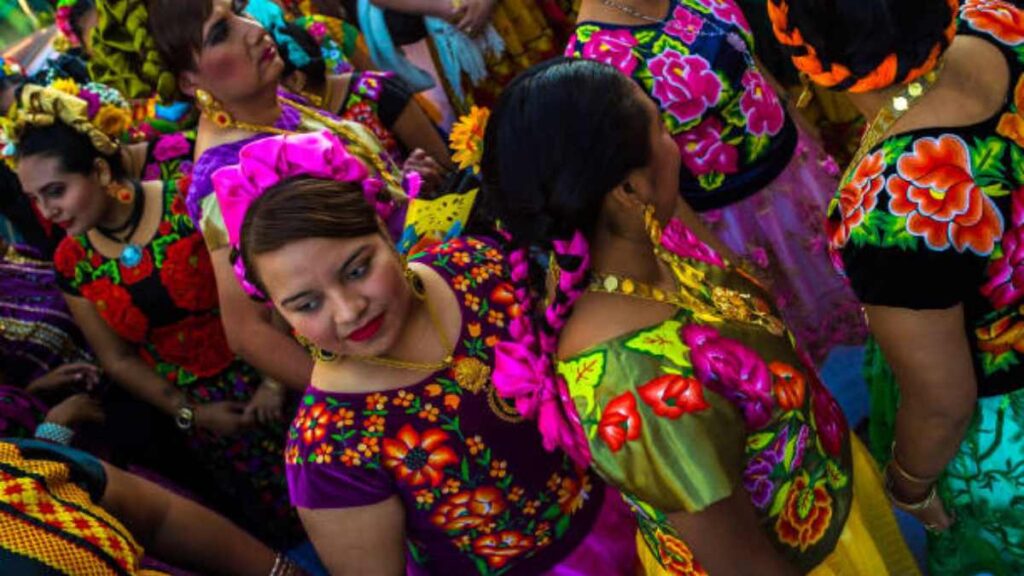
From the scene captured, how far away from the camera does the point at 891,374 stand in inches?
64.9

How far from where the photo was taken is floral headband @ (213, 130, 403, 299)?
4.99 feet

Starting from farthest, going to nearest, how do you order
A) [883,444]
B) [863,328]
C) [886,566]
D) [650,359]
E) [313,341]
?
1. [863,328]
2. [883,444]
3. [886,566]
4. [313,341]
5. [650,359]

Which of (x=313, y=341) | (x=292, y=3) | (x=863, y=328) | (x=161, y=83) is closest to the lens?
(x=313, y=341)

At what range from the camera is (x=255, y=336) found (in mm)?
2246

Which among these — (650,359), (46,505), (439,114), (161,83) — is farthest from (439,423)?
(439,114)

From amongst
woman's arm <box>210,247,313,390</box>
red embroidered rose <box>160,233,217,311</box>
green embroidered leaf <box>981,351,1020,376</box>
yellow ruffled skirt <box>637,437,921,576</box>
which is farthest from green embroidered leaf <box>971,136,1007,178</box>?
red embroidered rose <box>160,233,217,311</box>

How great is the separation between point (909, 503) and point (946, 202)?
655 millimetres

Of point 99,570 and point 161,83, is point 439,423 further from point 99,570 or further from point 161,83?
point 161,83

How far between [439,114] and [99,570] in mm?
2206

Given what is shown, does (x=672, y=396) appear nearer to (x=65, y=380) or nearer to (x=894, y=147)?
(x=894, y=147)

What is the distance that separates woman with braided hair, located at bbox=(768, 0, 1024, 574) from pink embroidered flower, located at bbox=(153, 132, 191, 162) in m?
2.03

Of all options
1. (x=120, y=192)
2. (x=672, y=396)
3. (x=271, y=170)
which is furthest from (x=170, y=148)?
(x=672, y=396)

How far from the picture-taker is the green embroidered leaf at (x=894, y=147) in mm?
1197

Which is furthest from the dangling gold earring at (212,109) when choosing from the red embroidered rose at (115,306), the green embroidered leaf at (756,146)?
the green embroidered leaf at (756,146)
